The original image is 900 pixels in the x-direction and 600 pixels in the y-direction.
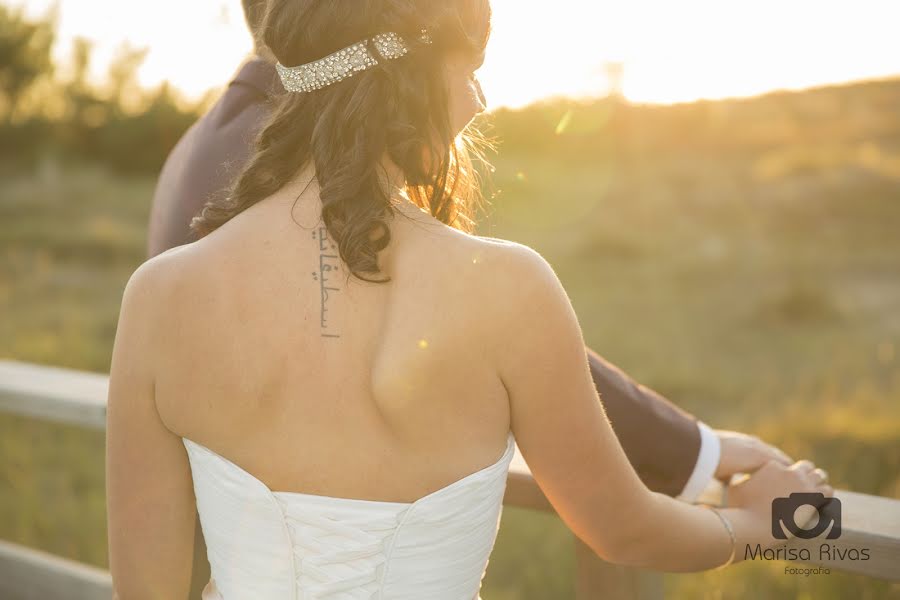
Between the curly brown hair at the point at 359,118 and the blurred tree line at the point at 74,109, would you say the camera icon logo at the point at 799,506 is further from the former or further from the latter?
the blurred tree line at the point at 74,109

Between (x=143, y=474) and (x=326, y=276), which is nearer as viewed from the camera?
(x=326, y=276)

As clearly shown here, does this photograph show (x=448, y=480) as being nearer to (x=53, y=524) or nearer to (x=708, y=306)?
(x=53, y=524)

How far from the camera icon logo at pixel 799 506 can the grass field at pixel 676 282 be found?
83 centimetres

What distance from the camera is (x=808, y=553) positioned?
159cm

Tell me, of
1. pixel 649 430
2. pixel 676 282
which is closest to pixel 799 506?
pixel 649 430

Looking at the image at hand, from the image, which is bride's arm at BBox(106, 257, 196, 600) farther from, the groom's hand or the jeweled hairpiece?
the groom's hand

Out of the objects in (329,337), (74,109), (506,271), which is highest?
(506,271)

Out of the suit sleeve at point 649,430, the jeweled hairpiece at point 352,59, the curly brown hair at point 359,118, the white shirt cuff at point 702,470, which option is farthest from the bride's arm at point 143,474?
the white shirt cuff at point 702,470

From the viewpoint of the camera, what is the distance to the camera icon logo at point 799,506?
5.22 feet

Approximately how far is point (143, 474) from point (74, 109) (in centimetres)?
3127

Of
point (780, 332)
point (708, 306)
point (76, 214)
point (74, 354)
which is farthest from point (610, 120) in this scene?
point (74, 354)

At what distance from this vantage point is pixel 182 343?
1278mm

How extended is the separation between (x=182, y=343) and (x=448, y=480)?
0.49 m

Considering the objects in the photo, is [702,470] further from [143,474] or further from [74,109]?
[74,109]
